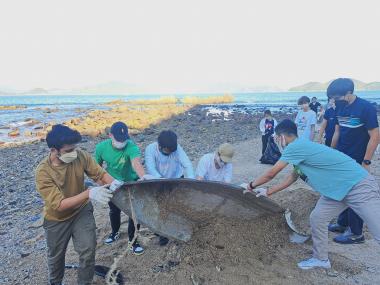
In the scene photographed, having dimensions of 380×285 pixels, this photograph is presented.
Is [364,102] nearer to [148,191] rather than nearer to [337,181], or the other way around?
[337,181]

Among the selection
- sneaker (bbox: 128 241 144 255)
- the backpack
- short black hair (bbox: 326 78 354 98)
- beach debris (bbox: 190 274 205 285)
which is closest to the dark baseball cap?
sneaker (bbox: 128 241 144 255)

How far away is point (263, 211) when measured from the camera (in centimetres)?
403

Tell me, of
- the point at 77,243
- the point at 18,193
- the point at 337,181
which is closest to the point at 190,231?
the point at 77,243

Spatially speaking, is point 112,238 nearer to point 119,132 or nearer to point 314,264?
point 119,132

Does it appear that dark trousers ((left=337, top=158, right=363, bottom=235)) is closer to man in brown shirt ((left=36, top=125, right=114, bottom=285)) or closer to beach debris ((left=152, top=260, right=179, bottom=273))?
beach debris ((left=152, top=260, right=179, bottom=273))

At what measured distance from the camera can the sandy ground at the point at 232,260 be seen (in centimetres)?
355

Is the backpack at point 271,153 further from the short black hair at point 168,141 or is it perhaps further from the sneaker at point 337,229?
the short black hair at point 168,141

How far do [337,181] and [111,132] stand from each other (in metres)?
2.30

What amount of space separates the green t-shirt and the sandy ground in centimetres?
92

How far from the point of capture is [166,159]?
4082mm

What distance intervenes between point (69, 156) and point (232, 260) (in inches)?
76.3

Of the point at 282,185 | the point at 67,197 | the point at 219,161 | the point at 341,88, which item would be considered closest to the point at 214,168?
the point at 219,161

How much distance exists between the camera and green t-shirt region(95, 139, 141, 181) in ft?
13.1

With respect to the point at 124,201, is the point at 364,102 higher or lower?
higher
